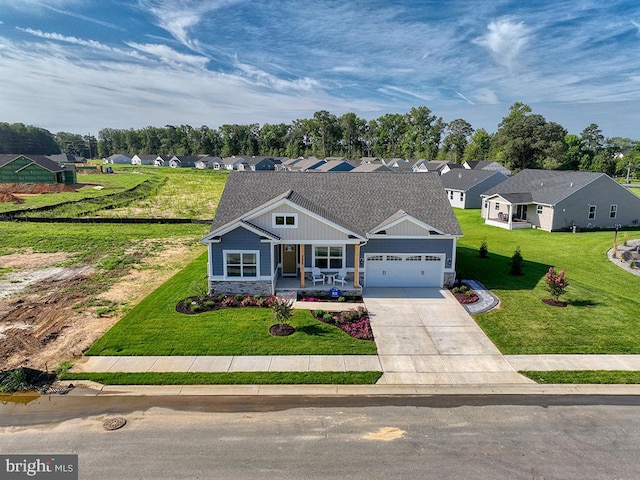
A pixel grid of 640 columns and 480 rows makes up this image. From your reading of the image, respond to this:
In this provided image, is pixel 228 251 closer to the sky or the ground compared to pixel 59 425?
closer to the sky

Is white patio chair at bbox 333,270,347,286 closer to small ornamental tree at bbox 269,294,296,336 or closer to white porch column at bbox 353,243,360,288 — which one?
white porch column at bbox 353,243,360,288

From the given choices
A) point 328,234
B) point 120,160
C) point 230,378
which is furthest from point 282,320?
point 120,160

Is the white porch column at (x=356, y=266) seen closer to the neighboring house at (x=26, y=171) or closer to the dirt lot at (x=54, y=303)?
the dirt lot at (x=54, y=303)

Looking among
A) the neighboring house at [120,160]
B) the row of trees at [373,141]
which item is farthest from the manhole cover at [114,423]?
the neighboring house at [120,160]

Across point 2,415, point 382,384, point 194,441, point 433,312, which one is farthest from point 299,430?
point 433,312

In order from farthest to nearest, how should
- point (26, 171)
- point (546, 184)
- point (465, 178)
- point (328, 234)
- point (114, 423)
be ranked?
point (26, 171) → point (465, 178) → point (546, 184) → point (328, 234) → point (114, 423)

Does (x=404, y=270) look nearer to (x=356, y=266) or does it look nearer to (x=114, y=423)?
(x=356, y=266)

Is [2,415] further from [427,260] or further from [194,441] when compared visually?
[427,260]
